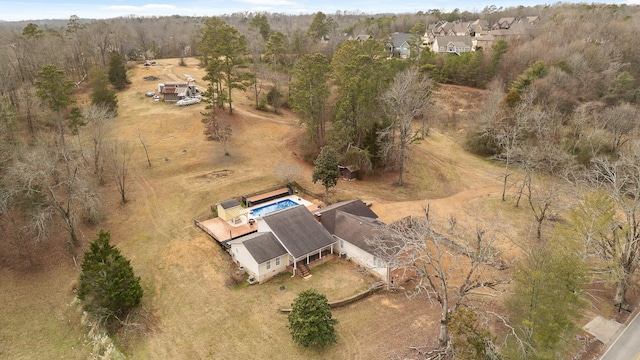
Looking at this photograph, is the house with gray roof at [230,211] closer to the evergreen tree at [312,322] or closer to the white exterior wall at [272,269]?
the white exterior wall at [272,269]

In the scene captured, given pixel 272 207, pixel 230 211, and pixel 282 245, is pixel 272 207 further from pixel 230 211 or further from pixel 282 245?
pixel 282 245

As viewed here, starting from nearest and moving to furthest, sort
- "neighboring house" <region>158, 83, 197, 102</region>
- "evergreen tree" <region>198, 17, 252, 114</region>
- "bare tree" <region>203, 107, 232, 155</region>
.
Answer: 1. "bare tree" <region>203, 107, 232, 155</region>
2. "evergreen tree" <region>198, 17, 252, 114</region>
3. "neighboring house" <region>158, 83, 197, 102</region>

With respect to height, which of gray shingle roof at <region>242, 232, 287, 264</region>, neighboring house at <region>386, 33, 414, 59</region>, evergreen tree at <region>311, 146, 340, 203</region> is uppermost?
neighboring house at <region>386, 33, 414, 59</region>

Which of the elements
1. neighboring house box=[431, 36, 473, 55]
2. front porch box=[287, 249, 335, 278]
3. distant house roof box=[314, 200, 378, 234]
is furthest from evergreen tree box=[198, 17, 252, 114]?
neighboring house box=[431, 36, 473, 55]

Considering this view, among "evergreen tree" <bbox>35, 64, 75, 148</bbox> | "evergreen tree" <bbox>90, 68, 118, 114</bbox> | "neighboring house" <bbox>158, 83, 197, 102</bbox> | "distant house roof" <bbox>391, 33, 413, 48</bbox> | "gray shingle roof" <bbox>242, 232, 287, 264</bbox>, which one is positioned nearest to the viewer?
"gray shingle roof" <bbox>242, 232, 287, 264</bbox>

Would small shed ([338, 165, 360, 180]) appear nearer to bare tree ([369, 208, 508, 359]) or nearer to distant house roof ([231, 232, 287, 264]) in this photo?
bare tree ([369, 208, 508, 359])

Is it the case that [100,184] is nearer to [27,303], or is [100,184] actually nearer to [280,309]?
[27,303]

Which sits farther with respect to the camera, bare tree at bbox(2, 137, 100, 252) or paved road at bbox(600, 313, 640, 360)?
bare tree at bbox(2, 137, 100, 252)
